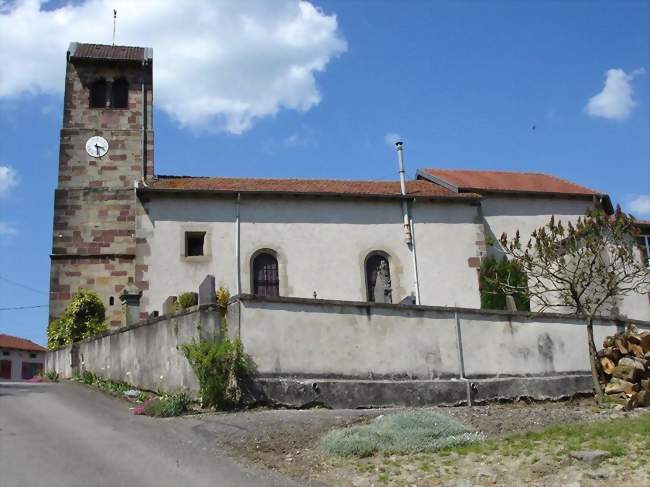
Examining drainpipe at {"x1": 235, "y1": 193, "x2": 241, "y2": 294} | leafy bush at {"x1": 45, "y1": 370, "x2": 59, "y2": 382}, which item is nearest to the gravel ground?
leafy bush at {"x1": 45, "y1": 370, "x2": 59, "y2": 382}

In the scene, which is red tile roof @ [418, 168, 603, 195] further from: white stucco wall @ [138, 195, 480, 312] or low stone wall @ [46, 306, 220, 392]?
low stone wall @ [46, 306, 220, 392]

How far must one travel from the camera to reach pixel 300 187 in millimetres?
23891

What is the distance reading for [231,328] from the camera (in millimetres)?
12672

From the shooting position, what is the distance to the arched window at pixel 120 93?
26.4 meters

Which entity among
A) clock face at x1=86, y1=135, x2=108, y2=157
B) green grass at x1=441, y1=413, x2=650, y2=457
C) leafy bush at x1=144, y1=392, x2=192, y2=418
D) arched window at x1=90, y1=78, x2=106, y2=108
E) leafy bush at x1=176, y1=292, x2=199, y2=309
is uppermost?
arched window at x1=90, y1=78, x2=106, y2=108

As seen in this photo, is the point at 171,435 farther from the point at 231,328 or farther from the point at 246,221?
the point at 246,221

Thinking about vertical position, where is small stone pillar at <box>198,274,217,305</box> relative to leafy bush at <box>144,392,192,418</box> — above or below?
above

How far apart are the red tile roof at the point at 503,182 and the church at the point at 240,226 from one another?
21 centimetres

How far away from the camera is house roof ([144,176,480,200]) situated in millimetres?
22938

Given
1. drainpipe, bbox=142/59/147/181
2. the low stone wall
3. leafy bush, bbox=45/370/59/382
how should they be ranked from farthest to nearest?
drainpipe, bbox=142/59/147/181
leafy bush, bbox=45/370/59/382
the low stone wall

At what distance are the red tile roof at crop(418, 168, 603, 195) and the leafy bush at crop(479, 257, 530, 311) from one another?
3.36m

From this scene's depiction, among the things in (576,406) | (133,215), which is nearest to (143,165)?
(133,215)

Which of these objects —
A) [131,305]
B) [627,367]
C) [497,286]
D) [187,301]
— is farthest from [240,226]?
[627,367]

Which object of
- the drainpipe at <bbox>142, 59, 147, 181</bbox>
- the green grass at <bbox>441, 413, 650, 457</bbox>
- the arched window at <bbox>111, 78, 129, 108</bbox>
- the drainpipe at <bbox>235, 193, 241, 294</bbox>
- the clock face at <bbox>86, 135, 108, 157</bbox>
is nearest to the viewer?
the green grass at <bbox>441, 413, 650, 457</bbox>
